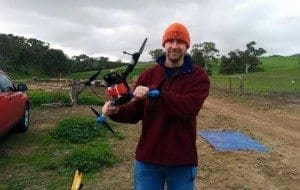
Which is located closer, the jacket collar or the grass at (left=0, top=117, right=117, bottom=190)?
the jacket collar

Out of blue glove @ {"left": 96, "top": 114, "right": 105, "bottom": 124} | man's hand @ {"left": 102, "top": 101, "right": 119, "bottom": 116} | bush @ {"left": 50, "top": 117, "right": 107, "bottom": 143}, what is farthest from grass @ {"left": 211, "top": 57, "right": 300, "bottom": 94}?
blue glove @ {"left": 96, "top": 114, "right": 105, "bottom": 124}

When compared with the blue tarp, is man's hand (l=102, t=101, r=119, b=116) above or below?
above

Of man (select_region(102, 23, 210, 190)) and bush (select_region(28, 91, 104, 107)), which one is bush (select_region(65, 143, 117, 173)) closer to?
man (select_region(102, 23, 210, 190))

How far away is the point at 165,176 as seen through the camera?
14.3ft

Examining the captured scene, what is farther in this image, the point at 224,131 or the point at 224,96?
the point at 224,96

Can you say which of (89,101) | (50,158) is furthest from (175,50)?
(89,101)

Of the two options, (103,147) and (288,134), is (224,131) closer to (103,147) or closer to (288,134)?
(288,134)

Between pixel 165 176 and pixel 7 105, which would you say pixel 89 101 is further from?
pixel 165 176

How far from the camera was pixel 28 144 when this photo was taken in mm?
10844

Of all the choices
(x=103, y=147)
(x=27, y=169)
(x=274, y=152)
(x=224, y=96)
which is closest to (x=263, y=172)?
(x=274, y=152)

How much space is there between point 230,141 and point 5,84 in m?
4.68

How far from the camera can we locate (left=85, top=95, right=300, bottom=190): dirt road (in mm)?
7990

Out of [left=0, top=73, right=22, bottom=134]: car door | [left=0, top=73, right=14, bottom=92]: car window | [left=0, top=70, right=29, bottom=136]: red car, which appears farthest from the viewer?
[left=0, top=73, right=14, bottom=92]: car window

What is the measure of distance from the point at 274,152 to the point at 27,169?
4583 mm
